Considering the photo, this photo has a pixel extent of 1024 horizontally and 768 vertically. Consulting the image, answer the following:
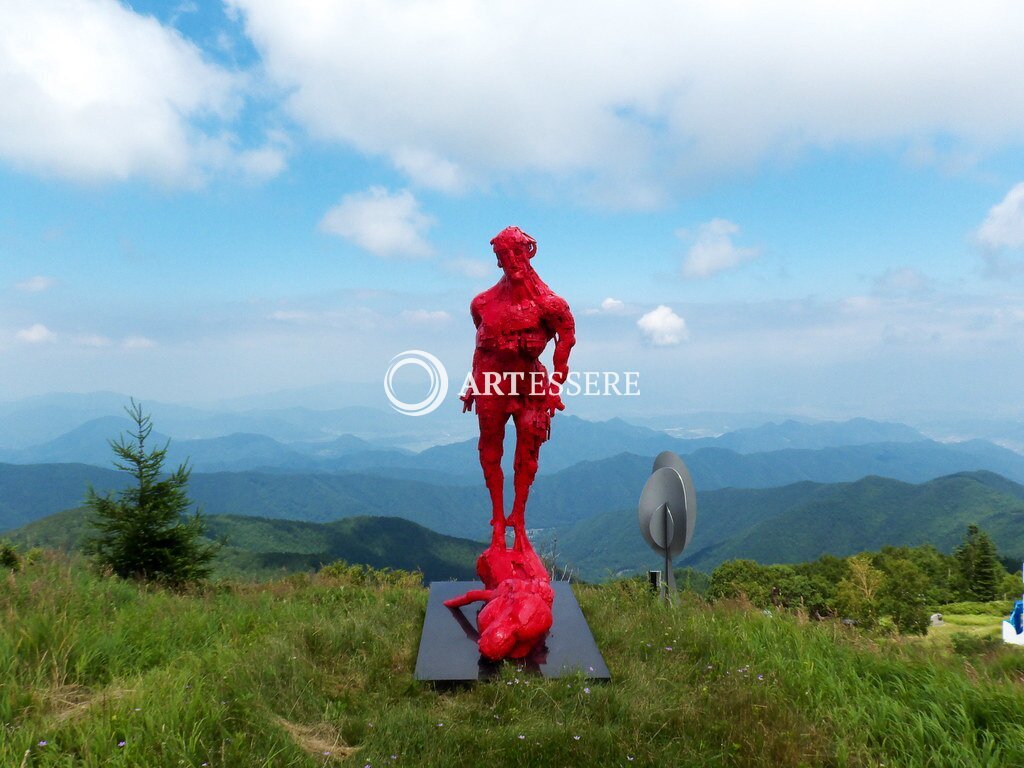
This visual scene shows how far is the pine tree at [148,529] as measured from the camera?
728cm

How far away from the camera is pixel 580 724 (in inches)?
129

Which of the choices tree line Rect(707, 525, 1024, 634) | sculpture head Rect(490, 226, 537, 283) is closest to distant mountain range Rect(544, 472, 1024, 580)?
tree line Rect(707, 525, 1024, 634)

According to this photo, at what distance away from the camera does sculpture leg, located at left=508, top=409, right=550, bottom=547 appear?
5215mm

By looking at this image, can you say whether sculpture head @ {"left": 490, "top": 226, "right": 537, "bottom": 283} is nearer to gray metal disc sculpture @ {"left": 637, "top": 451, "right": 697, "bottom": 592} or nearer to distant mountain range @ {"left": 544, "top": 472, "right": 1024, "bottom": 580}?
gray metal disc sculpture @ {"left": 637, "top": 451, "right": 697, "bottom": 592}

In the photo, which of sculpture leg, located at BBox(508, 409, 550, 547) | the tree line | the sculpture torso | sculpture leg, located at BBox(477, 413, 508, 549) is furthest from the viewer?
the tree line

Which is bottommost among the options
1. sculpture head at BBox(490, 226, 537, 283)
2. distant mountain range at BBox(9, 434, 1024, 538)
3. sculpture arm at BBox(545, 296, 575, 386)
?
distant mountain range at BBox(9, 434, 1024, 538)

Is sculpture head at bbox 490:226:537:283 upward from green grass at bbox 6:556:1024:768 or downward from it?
upward

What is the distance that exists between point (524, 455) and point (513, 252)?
72.9 inches

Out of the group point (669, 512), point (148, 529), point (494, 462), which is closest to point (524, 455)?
point (494, 462)

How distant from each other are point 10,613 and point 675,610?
5369 millimetres

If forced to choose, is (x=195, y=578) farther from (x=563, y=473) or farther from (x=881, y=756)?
(x=563, y=473)

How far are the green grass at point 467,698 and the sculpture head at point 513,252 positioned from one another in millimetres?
3182

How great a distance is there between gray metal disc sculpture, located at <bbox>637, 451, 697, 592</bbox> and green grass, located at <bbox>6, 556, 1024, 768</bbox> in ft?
2.73

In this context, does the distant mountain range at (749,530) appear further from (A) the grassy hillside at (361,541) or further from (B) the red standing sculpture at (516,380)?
(B) the red standing sculpture at (516,380)
